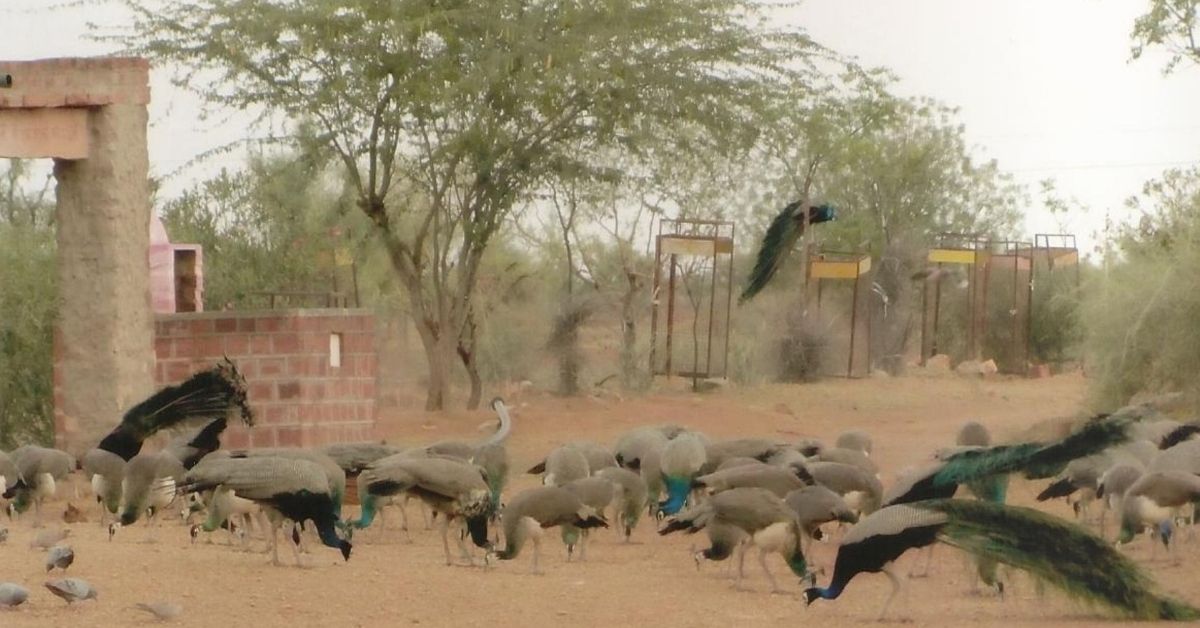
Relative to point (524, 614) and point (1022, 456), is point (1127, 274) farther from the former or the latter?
point (524, 614)

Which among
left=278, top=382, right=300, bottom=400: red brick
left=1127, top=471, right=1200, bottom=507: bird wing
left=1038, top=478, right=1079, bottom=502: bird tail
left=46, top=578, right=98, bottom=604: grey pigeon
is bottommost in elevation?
left=46, top=578, right=98, bottom=604: grey pigeon

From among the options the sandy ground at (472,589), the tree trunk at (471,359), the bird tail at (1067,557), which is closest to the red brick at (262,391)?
the sandy ground at (472,589)

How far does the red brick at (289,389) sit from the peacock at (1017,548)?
8.14 m

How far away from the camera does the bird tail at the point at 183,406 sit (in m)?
14.5

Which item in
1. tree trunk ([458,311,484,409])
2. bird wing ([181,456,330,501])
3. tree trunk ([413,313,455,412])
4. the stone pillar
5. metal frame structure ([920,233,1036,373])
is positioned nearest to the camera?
bird wing ([181,456,330,501])

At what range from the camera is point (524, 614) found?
398 inches

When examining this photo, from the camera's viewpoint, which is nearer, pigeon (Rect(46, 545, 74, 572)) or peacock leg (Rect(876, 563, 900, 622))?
peacock leg (Rect(876, 563, 900, 622))

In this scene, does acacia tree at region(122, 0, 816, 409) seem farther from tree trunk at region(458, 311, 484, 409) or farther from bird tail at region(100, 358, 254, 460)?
bird tail at region(100, 358, 254, 460)

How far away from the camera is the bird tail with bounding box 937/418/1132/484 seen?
10.5 m

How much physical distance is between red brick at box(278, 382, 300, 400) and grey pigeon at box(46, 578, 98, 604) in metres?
7.49

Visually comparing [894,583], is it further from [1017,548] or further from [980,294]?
[980,294]

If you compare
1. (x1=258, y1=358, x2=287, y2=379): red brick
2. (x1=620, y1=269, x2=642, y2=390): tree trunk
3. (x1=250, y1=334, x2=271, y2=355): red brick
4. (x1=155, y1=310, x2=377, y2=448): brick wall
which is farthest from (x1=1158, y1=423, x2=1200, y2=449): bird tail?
(x1=620, y1=269, x2=642, y2=390): tree trunk

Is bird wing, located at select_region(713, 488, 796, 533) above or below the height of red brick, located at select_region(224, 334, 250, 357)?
below

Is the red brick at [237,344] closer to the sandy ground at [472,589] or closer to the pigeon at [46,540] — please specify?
the sandy ground at [472,589]
